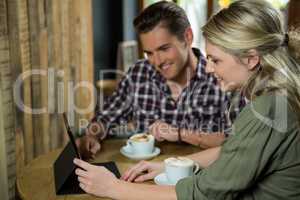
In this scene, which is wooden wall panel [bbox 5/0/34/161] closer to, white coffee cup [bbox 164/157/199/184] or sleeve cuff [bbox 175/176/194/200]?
white coffee cup [bbox 164/157/199/184]

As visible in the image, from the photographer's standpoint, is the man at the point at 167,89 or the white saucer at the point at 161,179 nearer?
the white saucer at the point at 161,179

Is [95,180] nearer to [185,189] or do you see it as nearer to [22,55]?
[185,189]

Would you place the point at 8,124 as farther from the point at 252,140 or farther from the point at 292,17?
the point at 292,17

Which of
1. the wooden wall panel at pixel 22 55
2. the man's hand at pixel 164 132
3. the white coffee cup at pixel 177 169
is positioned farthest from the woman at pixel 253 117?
the wooden wall panel at pixel 22 55

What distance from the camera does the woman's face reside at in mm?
1222

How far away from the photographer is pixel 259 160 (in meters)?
1.10

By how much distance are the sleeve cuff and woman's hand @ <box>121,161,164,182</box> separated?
0.27 m

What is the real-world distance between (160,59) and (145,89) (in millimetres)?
233

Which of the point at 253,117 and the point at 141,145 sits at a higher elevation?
the point at 253,117

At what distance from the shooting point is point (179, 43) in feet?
6.68

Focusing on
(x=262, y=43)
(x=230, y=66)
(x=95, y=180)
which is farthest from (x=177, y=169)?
(x=262, y=43)

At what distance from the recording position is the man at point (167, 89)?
1.99 meters

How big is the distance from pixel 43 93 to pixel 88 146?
0.79 m

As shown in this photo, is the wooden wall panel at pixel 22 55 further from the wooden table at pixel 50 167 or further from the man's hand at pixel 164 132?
the man's hand at pixel 164 132
